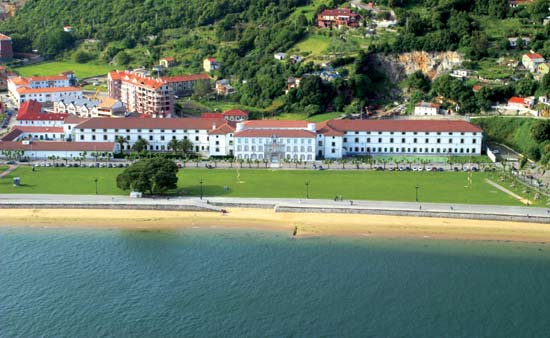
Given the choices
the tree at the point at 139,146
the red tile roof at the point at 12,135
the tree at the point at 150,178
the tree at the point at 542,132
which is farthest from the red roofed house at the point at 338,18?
the tree at the point at 150,178

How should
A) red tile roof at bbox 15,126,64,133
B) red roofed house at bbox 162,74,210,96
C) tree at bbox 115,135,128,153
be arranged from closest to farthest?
1. tree at bbox 115,135,128,153
2. red tile roof at bbox 15,126,64,133
3. red roofed house at bbox 162,74,210,96

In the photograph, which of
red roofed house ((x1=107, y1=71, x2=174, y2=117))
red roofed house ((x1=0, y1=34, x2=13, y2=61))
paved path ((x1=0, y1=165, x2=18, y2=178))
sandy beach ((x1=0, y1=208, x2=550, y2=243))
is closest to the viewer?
sandy beach ((x1=0, y1=208, x2=550, y2=243))

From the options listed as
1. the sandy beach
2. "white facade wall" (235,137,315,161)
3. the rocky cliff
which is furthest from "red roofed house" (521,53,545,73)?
the sandy beach

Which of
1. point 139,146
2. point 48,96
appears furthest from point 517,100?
point 48,96

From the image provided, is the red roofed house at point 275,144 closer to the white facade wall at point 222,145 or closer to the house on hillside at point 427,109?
the white facade wall at point 222,145

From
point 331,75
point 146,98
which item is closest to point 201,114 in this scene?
point 146,98

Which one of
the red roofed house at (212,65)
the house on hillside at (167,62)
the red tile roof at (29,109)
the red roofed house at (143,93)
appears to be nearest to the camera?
the red tile roof at (29,109)

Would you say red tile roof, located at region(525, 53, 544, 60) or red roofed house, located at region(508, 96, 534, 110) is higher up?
red tile roof, located at region(525, 53, 544, 60)

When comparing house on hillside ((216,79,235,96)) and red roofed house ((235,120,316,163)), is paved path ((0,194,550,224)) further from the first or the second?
house on hillside ((216,79,235,96))

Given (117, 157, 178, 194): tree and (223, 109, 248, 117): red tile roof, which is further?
(223, 109, 248, 117): red tile roof
